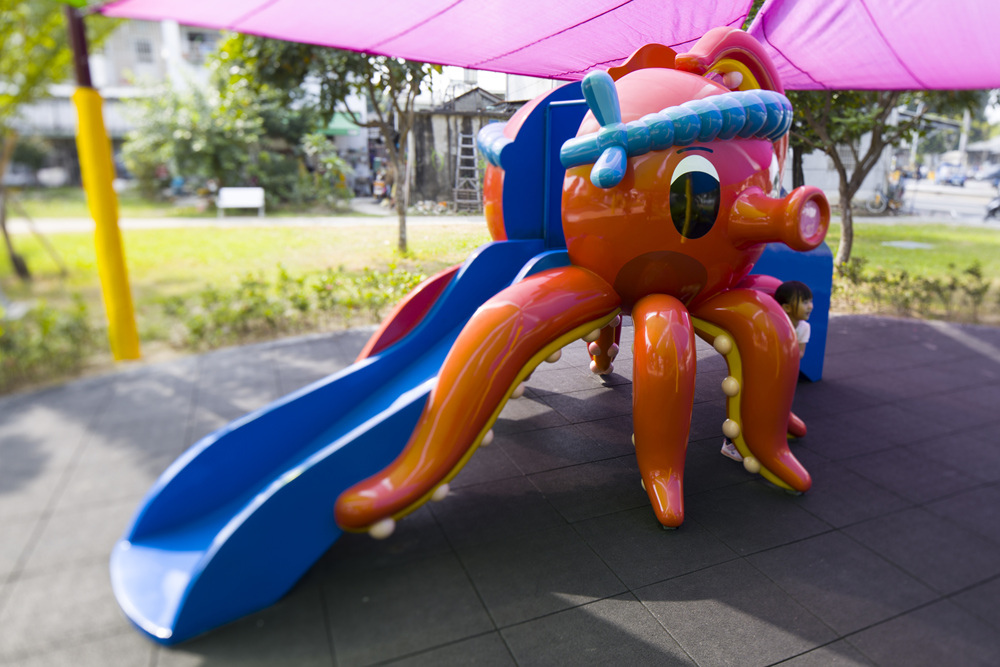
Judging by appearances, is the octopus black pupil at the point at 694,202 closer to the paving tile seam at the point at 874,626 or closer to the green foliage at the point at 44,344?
the paving tile seam at the point at 874,626

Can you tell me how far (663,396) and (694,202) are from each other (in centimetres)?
94

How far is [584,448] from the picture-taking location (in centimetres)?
381

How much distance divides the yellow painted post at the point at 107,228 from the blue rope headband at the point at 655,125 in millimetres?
1898

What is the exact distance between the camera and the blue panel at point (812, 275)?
4.70m

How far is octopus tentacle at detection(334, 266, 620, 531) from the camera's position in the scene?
254 centimetres

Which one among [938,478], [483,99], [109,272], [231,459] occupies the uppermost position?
[483,99]

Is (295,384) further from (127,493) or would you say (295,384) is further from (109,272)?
(109,272)

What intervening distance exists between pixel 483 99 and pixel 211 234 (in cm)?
271

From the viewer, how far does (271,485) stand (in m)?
2.57

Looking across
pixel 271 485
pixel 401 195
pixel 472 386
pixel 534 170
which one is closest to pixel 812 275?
pixel 534 170

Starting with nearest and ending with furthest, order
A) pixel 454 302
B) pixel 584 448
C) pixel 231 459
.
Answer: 1. pixel 231 459
2. pixel 454 302
3. pixel 584 448

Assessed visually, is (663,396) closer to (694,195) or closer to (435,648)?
(694,195)

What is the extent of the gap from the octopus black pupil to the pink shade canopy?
4.75ft

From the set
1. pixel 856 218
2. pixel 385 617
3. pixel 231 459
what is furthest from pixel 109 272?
pixel 856 218
